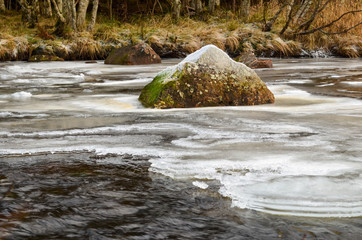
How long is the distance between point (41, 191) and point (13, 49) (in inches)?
497

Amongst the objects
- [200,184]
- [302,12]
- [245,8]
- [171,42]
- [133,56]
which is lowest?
[200,184]

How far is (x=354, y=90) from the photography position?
7246 millimetres

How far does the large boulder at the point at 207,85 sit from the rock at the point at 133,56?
7165mm

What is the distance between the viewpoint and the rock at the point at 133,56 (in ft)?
42.5

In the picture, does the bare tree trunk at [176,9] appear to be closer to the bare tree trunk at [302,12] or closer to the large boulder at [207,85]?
the bare tree trunk at [302,12]

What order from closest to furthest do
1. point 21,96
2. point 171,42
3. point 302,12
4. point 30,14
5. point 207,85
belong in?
point 207,85
point 21,96
point 171,42
point 302,12
point 30,14

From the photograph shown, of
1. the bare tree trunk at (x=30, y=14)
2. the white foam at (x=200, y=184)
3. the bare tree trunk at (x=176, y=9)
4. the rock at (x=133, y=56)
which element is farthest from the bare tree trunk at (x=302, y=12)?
the white foam at (x=200, y=184)

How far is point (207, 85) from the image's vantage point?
5.67 meters

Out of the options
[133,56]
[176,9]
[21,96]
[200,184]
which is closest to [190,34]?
[176,9]

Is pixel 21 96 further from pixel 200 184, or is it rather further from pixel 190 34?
pixel 190 34

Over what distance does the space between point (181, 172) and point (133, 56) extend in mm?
10319

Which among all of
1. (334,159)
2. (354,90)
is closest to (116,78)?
(354,90)

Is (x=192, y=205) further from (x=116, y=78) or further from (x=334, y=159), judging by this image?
(x=116, y=78)

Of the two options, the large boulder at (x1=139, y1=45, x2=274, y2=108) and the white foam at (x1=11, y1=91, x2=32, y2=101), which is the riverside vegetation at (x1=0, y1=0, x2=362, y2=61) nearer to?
the white foam at (x1=11, y1=91, x2=32, y2=101)
